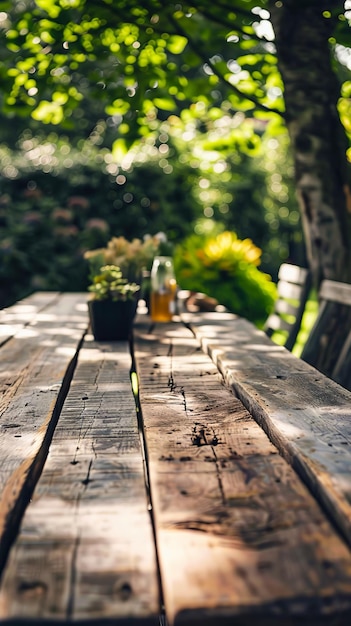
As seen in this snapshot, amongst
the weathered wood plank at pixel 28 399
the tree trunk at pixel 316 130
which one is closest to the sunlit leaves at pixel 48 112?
the tree trunk at pixel 316 130

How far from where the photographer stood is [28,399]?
5.83ft

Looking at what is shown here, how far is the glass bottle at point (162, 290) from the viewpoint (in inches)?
127

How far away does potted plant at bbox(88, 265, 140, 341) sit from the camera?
276 cm

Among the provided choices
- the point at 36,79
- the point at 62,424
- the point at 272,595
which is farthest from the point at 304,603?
the point at 36,79

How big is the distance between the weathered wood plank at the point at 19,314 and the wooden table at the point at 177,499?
106 centimetres

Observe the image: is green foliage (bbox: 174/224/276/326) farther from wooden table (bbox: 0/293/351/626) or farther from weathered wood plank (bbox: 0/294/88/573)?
wooden table (bbox: 0/293/351/626)

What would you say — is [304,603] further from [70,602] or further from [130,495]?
[130,495]

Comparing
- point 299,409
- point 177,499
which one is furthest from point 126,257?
point 177,499

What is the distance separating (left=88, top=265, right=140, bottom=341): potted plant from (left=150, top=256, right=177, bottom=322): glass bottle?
425mm

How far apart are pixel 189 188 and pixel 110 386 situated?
6.68 m

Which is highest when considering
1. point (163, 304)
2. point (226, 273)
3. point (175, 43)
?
point (175, 43)

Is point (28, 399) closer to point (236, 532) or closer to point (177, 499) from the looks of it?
point (177, 499)

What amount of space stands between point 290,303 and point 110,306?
127 centimetres

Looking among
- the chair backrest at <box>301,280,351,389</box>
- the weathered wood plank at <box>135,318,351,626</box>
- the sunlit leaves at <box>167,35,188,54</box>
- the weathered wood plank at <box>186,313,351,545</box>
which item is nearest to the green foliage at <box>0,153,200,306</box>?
the sunlit leaves at <box>167,35,188,54</box>
